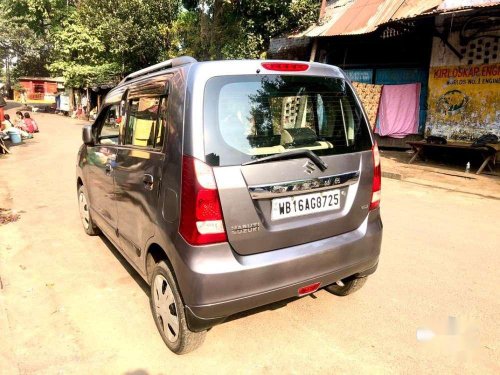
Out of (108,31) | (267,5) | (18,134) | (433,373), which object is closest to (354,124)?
(433,373)

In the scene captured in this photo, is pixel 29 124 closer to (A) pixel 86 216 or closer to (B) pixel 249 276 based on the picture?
(A) pixel 86 216

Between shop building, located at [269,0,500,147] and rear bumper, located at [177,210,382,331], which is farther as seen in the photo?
shop building, located at [269,0,500,147]

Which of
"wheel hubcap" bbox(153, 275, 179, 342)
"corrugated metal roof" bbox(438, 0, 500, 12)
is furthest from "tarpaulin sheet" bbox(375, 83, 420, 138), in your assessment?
"wheel hubcap" bbox(153, 275, 179, 342)

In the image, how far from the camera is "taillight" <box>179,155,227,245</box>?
2.16 meters

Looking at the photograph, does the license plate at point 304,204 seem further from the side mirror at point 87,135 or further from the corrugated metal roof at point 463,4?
the corrugated metal roof at point 463,4

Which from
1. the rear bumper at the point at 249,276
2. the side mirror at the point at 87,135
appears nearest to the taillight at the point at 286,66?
the rear bumper at the point at 249,276

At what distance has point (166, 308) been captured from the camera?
8.64 feet

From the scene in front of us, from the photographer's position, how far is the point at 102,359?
2572mm

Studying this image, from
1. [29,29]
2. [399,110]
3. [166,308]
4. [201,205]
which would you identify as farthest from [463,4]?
[29,29]

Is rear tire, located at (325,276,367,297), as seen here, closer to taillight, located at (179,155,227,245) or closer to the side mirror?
taillight, located at (179,155,227,245)

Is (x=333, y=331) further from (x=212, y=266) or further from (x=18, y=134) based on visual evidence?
(x=18, y=134)

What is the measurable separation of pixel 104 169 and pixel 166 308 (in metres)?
1.67

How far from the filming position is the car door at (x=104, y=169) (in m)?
3.53

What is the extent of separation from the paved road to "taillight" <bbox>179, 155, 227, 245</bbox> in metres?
0.93
